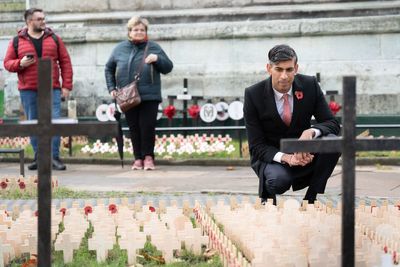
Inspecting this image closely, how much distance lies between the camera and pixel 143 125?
1269 centimetres

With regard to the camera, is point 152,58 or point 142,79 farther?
point 142,79

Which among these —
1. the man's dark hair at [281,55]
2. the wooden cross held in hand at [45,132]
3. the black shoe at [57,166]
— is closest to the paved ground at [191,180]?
the black shoe at [57,166]

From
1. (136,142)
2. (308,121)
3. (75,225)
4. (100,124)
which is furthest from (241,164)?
(100,124)

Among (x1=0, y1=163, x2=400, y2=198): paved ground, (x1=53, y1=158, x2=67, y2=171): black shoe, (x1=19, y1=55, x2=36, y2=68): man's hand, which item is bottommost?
(x1=0, y1=163, x2=400, y2=198): paved ground

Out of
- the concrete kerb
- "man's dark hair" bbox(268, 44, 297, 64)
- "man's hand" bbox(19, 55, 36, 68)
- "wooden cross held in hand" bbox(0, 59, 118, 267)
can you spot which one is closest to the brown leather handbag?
"man's hand" bbox(19, 55, 36, 68)

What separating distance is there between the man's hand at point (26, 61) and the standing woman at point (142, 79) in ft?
3.24

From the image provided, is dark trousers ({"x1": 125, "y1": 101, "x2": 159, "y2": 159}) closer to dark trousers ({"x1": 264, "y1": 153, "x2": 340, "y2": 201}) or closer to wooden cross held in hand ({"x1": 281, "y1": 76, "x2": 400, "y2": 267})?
dark trousers ({"x1": 264, "y1": 153, "x2": 340, "y2": 201})

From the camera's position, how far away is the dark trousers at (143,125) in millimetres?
12703

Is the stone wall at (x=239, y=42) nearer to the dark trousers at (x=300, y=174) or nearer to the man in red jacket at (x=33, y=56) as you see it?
the man in red jacket at (x=33, y=56)

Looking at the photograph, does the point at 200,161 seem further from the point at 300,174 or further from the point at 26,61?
the point at 300,174

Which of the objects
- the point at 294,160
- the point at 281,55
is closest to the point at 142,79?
the point at 294,160

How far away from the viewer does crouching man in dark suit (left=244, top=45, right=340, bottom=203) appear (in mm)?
7215

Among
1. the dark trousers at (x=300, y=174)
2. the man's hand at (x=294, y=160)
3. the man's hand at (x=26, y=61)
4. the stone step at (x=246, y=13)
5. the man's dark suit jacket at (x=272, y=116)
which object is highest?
the stone step at (x=246, y=13)

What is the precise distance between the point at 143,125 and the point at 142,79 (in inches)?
23.4
